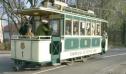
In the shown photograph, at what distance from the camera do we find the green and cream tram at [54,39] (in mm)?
16516

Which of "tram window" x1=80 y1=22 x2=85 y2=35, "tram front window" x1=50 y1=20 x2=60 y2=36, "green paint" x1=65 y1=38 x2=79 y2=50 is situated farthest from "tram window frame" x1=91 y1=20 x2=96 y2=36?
"tram front window" x1=50 y1=20 x2=60 y2=36

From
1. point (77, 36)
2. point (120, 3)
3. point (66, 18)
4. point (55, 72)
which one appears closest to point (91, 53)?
point (77, 36)

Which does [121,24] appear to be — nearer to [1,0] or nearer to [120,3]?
[120,3]

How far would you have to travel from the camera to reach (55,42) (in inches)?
689

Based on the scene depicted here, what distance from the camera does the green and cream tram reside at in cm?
1652

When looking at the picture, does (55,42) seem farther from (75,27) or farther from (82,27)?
(82,27)

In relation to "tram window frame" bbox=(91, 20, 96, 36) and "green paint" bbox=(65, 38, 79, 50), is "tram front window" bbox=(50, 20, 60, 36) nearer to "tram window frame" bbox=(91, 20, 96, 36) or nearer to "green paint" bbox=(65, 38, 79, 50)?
"green paint" bbox=(65, 38, 79, 50)

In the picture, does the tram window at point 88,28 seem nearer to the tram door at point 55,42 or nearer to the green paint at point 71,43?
the green paint at point 71,43

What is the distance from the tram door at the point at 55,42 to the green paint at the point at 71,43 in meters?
0.77

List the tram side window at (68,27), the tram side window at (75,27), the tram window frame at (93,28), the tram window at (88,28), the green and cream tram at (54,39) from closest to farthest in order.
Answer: the green and cream tram at (54,39) → the tram side window at (68,27) → the tram side window at (75,27) → the tram window at (88,28) → the tram window frame at (93,28)

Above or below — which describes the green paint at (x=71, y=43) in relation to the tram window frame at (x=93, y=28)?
below

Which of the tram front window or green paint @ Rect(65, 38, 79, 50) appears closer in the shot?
the tram front window

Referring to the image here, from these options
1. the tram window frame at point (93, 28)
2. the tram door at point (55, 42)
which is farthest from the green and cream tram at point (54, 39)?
the tram window frame at point (93, 28)

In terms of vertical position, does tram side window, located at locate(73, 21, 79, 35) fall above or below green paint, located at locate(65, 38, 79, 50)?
above
